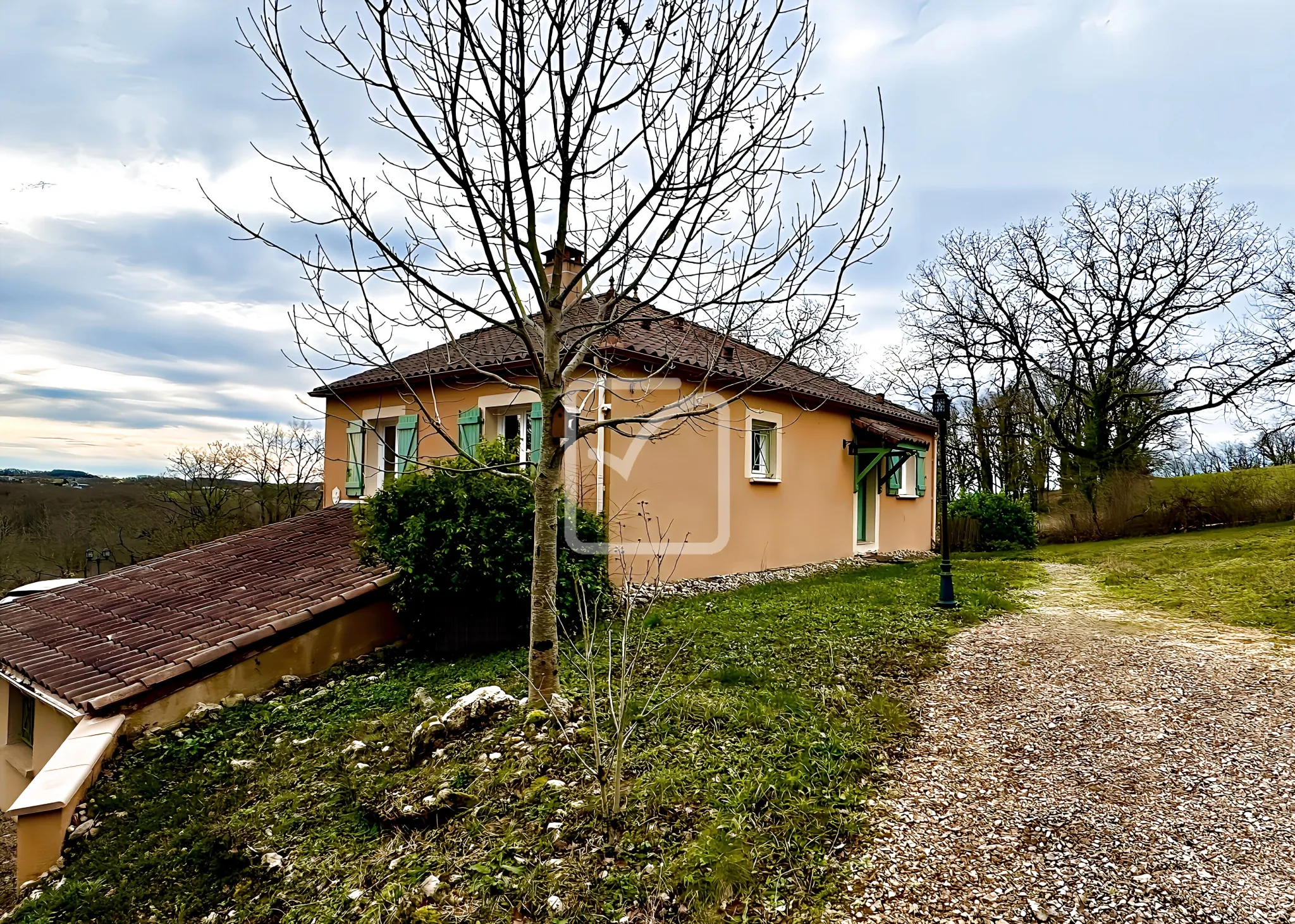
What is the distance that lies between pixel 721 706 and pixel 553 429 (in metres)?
2.22

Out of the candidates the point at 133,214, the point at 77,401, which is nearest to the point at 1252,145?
the point at 133,214

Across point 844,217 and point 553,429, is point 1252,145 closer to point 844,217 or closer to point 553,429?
point 844,217

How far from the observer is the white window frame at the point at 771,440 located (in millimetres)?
10672

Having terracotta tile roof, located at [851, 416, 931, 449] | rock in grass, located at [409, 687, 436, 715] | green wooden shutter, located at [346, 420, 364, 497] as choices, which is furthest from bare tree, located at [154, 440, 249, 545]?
terracotta tile roof, located at [851, 416, 931, 449]

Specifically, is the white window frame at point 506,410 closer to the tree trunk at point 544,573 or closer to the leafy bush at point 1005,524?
the tree trunk at point 544,573

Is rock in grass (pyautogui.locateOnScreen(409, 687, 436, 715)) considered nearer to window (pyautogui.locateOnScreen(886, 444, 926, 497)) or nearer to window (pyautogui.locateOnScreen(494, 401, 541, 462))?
window (pyautogui.locateOnScreen(494, 401, 541, 462))

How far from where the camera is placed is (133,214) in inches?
291

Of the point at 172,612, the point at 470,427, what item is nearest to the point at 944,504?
the point at 470,427

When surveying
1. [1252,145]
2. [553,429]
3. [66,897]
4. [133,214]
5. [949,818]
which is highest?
[1252,145]

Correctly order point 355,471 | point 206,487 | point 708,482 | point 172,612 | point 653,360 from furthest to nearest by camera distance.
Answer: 1. point 206,487
2. point 355,471
3. point 708,482
4. point 653,360
5. point 172,612

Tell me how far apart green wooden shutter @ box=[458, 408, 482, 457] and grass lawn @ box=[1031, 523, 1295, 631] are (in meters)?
9.79

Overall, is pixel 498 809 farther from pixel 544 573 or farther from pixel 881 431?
pixel 881 431

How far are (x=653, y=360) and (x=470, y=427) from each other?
3212mm

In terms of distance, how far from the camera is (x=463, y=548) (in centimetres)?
650
